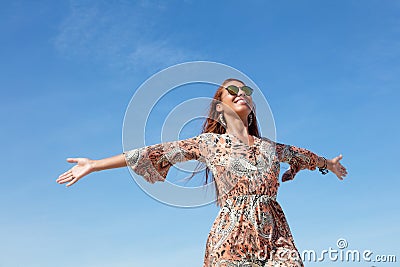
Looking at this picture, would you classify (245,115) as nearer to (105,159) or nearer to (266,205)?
(266,205)

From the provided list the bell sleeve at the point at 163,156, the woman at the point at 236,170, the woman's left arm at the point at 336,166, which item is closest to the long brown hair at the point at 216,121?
the woman at the point at 236,170

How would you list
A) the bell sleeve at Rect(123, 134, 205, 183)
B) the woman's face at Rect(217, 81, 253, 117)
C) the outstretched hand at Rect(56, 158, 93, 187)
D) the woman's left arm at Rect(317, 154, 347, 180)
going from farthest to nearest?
the woman's left arm at Rect(317, 154, 347, 180)
the woman's face at Rect(217, 81, 253, 117)
the bell sleeve at Rect(123, 134, 205, 183)
the outstretched hand at Rect(56, 158, 93, 187)

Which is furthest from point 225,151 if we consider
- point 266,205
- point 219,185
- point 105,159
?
point 105,159

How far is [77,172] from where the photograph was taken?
686 centimetres

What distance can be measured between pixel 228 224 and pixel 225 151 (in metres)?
0.97

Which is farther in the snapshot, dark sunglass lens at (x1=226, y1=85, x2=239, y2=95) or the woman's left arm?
the woman's left arm

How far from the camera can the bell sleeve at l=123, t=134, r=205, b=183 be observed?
7219mm

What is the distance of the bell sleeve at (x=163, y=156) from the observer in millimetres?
7219

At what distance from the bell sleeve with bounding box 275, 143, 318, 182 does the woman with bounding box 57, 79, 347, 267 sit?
0.05 ft

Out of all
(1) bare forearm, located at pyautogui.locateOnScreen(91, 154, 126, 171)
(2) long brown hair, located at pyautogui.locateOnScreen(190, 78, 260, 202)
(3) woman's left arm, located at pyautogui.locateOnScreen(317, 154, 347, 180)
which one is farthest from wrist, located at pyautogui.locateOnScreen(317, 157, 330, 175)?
(1) bare forearm, located at pyautogui.locateOnScreen(91, 154, 126, 171)

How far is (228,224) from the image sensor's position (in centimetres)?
675

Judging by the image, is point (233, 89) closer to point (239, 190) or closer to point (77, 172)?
point (239, 190)

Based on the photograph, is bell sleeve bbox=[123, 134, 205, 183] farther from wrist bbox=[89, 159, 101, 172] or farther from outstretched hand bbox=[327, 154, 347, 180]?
outstretched hand bbox=[327, 154, 347, 180]

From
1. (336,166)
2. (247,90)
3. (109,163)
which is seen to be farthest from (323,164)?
(109,163)
